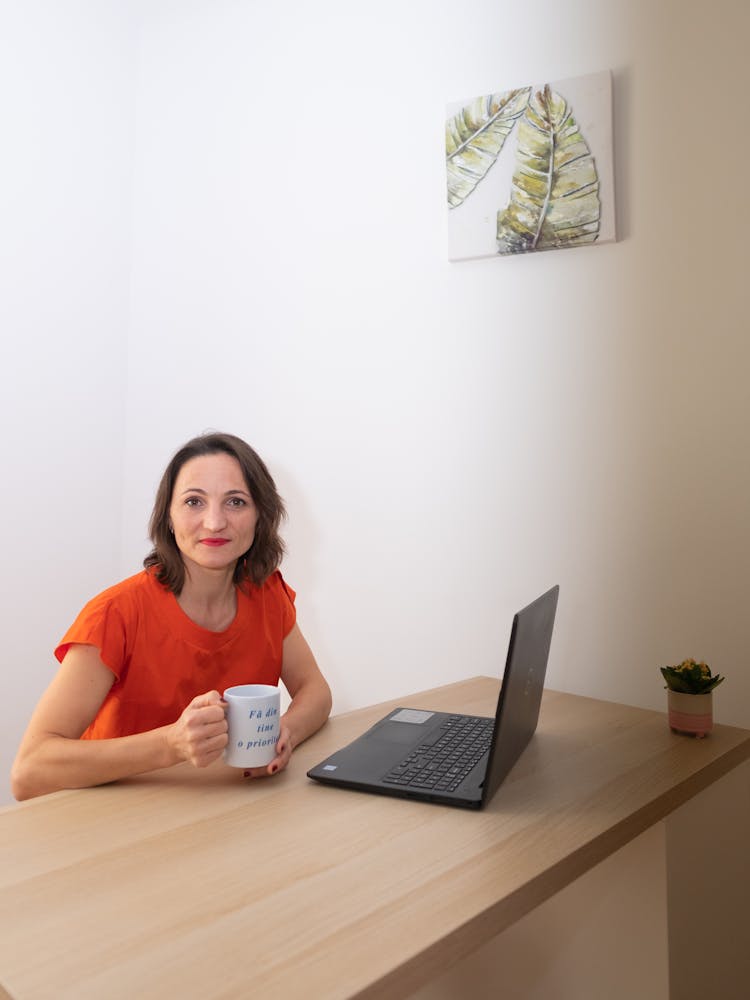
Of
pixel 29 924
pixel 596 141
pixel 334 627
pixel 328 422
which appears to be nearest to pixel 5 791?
pixel 334 627

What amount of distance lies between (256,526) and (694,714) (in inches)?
32.4

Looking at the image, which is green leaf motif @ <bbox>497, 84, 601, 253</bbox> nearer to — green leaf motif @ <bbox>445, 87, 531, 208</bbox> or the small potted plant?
green leaf motif @ <bbox>445, 87, 531, 208</bbox>

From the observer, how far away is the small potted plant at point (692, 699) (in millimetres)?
1343

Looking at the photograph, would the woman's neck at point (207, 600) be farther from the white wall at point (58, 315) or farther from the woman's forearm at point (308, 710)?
the white wall at point (58, 315)

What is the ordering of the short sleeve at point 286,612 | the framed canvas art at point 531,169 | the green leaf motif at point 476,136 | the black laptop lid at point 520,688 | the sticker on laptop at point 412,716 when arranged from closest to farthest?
1. the black laptop lid at point 520,688
2. the sticker on laptop at point 412,716
3. the short sleeve at point 286,612
4. the framed canvas art at point 531,169
5. the green leaf motif at point 476,136

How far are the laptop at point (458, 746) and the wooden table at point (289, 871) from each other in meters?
0.03

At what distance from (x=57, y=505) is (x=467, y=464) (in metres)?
1.25

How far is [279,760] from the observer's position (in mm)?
1146

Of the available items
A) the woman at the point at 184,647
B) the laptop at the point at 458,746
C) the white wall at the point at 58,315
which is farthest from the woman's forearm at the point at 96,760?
the white wall at the point at 58,315

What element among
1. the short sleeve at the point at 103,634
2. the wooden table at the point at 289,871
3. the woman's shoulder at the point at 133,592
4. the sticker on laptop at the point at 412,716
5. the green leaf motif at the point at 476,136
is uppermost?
the green leaf motif at the point at 476,136

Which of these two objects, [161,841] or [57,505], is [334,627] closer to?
[57,505]

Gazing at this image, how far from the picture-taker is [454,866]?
866 mm

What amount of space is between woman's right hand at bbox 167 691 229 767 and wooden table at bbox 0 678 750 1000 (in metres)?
0.05

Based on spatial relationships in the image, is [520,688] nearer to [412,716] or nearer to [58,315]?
[412,716]
